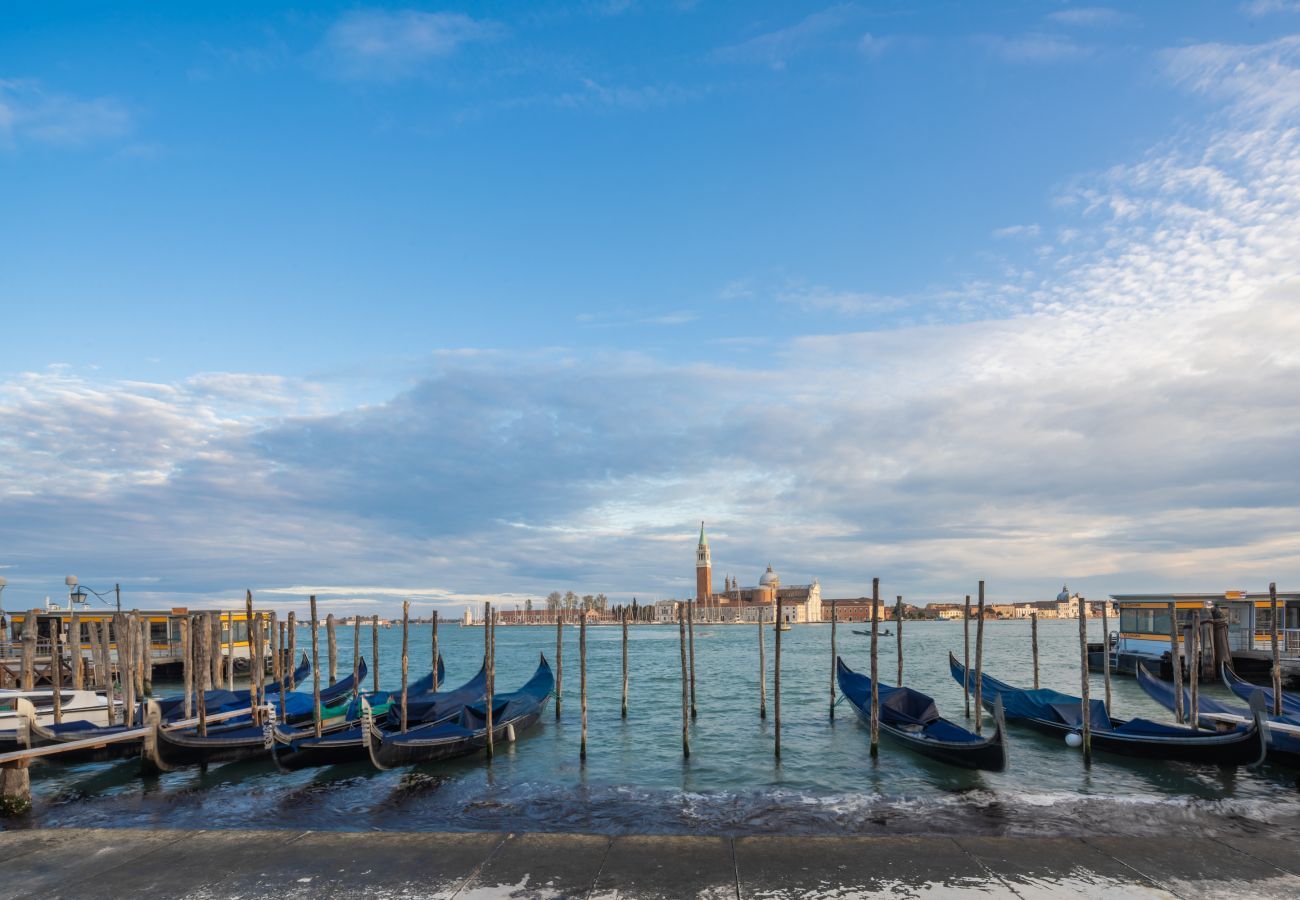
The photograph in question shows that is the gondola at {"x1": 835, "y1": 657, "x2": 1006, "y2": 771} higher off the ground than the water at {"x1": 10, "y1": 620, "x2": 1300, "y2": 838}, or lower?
higher

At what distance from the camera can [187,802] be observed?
1391 centimetres

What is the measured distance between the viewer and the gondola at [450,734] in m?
15.4

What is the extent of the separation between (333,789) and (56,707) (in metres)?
A: 7.75

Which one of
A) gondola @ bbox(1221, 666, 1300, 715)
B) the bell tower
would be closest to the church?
the bell tower

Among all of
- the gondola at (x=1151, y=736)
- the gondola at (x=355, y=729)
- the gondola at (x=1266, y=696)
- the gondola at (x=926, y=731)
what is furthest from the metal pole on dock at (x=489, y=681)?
the gondola at (x=1266, y=696)

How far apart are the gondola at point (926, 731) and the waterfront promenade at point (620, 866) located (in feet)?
21.0

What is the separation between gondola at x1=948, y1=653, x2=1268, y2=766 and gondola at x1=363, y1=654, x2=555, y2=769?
10.9m

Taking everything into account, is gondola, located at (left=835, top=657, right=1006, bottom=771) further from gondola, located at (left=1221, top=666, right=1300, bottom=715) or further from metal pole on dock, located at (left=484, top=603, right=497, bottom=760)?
metal pole on dock, located at (left=484, top=603, right=497, bottom=760)

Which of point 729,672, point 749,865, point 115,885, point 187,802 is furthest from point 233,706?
point 729,672

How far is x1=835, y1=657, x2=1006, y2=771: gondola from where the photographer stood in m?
15.0

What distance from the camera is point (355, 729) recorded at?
1733 cm

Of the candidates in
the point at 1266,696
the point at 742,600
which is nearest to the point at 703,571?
the point at 742,600

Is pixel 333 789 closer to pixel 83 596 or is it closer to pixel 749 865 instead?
pixel 749 865

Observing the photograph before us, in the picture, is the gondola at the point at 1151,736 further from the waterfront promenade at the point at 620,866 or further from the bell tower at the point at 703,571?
the bell tower at the point at 703,571
